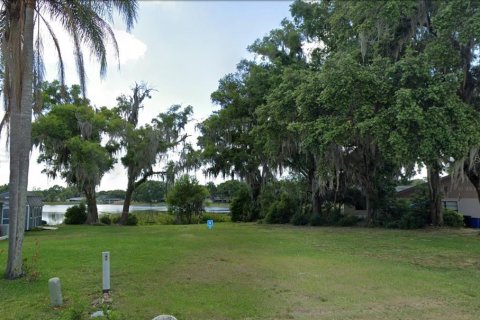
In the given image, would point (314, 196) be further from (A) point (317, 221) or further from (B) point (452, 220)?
(B) point (452, 220)

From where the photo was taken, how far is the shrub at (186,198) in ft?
108

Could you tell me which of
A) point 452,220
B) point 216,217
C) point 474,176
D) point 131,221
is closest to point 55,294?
point 474,176

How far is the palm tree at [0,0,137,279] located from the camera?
27.8 feet

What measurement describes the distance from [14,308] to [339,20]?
1705cm

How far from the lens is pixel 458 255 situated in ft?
38.0

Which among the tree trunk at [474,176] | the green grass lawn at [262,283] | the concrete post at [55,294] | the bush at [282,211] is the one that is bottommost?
the green grass lawn at [262,283]

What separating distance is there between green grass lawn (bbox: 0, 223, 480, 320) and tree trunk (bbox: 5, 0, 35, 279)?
81 cm

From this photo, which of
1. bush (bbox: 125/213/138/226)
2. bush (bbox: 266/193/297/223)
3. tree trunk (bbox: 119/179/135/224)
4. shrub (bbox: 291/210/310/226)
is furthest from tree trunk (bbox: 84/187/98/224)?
shrub (bbox: 291/210/310/226)

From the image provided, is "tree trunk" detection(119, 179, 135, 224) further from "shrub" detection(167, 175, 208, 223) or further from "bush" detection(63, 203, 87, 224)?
"shrub" detection(167, 175, 208, 223)

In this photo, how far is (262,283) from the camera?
7824 millimetres

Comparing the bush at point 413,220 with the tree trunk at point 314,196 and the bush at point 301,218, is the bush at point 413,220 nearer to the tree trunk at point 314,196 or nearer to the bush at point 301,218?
the tree trunk at point 314,196

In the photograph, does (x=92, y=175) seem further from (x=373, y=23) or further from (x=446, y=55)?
(x=446, y=55)

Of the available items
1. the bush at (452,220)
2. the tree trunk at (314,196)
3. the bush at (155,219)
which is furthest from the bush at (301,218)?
the bush at (155,219)

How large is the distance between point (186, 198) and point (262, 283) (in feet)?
84.5
